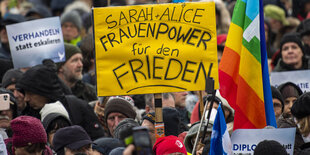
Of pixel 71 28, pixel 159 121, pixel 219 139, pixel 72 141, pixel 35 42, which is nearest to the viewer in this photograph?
pixel 219 139

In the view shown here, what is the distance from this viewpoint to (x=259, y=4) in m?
8.91

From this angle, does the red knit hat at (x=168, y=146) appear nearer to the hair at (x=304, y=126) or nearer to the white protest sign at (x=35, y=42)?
the hair at (x=304, y=126)

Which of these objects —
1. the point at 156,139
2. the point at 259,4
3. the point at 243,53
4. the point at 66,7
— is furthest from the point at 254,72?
the point at 66,7

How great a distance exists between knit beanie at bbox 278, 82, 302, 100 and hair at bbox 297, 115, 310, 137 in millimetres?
1884

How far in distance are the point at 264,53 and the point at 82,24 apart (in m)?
6.83

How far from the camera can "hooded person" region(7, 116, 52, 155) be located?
24.0 ft

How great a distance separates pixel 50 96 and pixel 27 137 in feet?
6.81

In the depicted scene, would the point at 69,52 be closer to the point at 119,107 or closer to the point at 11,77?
the point at 11,77

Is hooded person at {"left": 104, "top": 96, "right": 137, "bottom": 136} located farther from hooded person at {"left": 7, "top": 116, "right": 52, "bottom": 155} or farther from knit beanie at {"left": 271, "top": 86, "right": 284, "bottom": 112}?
hooded person at {"left": 7, "top": 116, "right": 52, "bottom": 155}

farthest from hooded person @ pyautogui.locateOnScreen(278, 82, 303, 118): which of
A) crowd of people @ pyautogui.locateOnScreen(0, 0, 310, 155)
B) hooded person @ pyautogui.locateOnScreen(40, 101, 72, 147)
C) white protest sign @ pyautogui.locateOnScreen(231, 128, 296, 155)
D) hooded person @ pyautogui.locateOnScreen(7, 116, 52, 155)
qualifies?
hooded person @ pyautogui.locateOnScreen(7, 116, 52, 155)

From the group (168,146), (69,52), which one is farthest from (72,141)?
(69,52)

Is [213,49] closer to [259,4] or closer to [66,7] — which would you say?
[259,4]

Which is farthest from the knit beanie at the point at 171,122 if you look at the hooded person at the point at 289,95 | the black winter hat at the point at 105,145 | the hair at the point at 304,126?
the hooded person at the point at 289,95

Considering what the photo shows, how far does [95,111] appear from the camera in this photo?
10.3 metres
